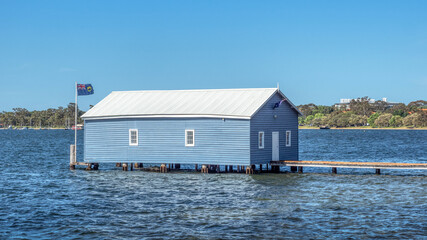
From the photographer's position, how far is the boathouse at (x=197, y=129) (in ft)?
137

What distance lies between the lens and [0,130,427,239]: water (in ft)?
81.6

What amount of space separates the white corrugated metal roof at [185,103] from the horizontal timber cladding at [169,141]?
1.76 feet

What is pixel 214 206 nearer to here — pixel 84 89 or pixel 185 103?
pixel 185 103

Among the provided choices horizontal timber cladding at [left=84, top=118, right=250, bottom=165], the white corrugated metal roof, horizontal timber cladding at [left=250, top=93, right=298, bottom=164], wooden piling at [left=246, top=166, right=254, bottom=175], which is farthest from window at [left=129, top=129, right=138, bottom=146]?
horizontal timber cladding at [left=250, top=93, right=298, bottom=164]

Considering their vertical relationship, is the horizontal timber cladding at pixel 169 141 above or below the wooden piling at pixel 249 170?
above

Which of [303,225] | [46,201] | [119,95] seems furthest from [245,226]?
[119,95]

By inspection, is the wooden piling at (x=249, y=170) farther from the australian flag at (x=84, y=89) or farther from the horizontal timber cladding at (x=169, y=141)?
the australian flag at (x=84, y=89)

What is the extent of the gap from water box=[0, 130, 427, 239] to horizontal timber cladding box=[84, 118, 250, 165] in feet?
4.90

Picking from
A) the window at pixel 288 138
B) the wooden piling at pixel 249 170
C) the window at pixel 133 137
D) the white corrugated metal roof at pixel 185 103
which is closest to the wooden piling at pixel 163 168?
the window at pixel 133 137

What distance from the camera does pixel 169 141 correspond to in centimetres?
4419

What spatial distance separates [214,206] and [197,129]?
43.5ft

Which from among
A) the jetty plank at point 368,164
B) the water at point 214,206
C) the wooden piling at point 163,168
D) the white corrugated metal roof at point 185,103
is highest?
the white corrugated metal roof at point 185,103

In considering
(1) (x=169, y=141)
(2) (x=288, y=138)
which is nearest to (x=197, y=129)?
(1) (x=169, y=141)

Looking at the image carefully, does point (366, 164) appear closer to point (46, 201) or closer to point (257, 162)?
point (257, 162)
